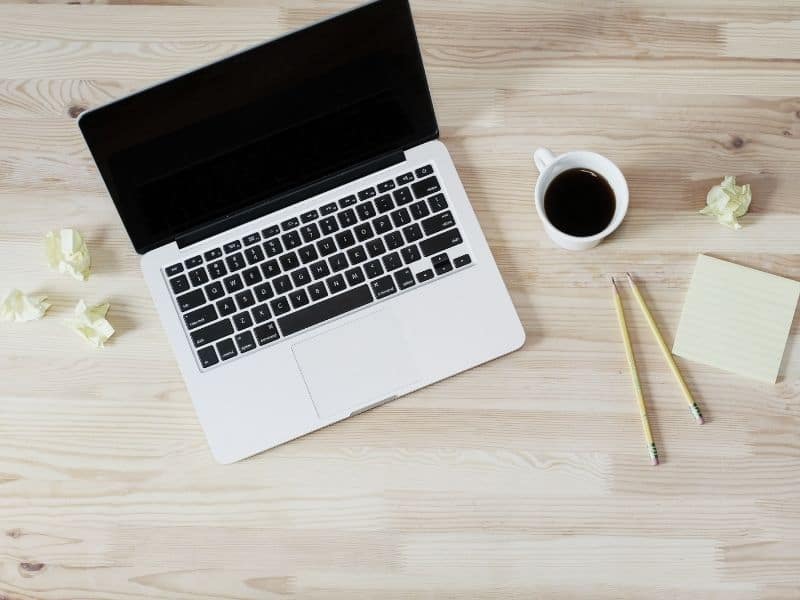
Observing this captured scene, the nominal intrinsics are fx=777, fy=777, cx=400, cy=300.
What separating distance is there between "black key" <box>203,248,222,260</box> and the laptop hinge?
0.06ft

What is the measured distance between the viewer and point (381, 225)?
871 millimetres

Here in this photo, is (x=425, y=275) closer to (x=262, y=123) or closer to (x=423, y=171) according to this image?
(x=423, y=171)

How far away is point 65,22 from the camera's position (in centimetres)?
96

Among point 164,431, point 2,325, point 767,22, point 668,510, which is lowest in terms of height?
point 668,510

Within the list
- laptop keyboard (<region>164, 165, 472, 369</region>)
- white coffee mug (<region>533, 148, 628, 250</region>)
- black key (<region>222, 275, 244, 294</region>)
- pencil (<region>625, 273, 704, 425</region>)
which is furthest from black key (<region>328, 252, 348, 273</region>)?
pencil (<region>625, 273, 704, 425</region>)

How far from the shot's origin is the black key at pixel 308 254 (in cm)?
87

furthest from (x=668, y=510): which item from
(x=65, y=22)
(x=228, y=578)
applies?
(x=65, y=22)

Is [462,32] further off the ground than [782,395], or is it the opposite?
[462,32]

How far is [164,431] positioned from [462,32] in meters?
0.59

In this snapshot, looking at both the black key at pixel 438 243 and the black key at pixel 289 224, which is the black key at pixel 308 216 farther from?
the black key at pixel 438 243

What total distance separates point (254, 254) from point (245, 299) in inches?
2.1

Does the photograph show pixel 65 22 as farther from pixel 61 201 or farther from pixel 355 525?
pixel 355 525

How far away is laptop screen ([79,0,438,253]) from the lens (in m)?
0.80

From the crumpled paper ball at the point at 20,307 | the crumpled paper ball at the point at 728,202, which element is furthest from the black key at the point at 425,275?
the crumpled paper ball at the point at 20,307
